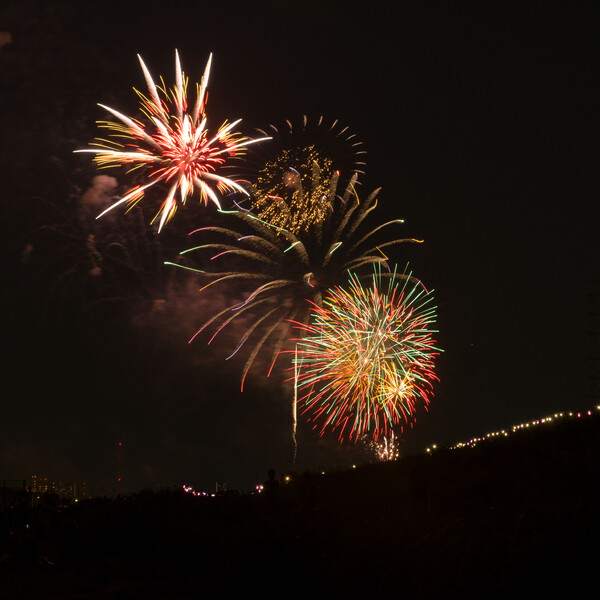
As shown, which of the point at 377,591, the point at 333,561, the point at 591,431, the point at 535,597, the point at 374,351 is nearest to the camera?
the point at 535,597

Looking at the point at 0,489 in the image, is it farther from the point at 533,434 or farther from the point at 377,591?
the point at 377,591

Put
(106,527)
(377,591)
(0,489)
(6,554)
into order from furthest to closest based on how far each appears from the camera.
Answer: (0,489), (106,527), (6,554), (377,591)

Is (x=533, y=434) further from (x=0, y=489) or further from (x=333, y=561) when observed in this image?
(x=0, y=489)

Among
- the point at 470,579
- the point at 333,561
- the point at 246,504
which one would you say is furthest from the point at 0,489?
the point at 470,579

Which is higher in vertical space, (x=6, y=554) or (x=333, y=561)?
(x=6, y=554)

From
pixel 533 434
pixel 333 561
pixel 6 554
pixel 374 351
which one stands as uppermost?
pixel 374 351

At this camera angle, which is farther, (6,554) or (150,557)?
(150,557)
